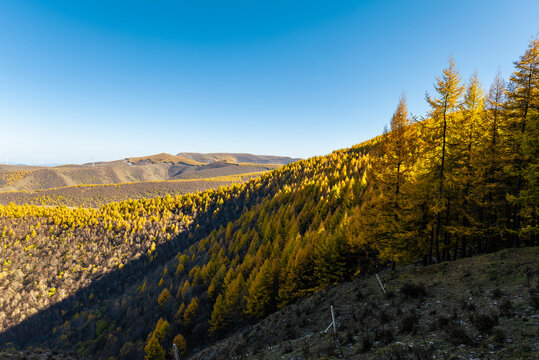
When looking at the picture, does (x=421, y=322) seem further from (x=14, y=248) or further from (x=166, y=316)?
(x=14, y=248)

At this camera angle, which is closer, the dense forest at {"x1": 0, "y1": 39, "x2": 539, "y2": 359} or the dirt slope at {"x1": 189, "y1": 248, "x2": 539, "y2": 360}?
the dirt slope at {"x1": 189, "y1": 248, "x2": 539, "y2": 360}

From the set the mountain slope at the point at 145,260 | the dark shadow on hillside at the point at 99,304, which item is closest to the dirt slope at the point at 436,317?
the mountain slope at the point at 145,260

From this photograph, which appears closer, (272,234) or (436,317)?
(436,317)

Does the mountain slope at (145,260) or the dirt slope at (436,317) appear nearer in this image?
the dirt slope at (436,317)

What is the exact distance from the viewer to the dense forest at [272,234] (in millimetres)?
16891

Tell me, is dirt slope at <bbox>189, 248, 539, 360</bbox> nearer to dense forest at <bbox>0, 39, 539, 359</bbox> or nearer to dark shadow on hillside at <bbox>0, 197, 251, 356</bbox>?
dense forest at <bbox>0, 39, 539, 359</bbox>

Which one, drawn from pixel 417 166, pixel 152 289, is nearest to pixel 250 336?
pixel 417 166

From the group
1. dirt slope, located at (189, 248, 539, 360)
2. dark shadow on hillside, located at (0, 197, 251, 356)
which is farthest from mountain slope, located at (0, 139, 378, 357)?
dirt slope, located at (189, 248, 539, 360)

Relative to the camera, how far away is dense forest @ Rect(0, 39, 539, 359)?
16891 millimetres

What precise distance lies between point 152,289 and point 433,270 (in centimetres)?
9426

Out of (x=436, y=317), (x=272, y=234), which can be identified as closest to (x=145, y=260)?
(x=272, y=234)

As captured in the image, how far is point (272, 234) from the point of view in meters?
67.8

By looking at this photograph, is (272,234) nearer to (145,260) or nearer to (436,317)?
(436,317)

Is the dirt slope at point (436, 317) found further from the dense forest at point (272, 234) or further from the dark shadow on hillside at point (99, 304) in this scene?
the dark shadow on hillside at point (99, 304)
